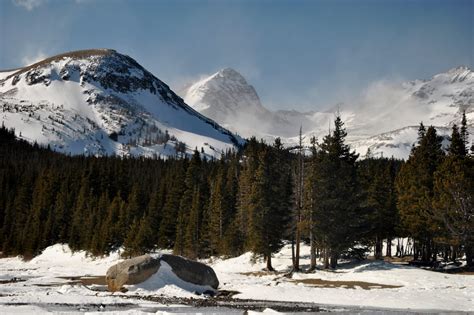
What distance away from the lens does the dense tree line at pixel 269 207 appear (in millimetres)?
42375

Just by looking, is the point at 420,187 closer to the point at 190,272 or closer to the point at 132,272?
the point at 190,272

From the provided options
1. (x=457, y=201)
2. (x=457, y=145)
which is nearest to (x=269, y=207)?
(x=457, y=201)

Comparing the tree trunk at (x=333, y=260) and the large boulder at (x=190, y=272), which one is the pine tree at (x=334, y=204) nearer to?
the tree trunk at (x=333, y=260)

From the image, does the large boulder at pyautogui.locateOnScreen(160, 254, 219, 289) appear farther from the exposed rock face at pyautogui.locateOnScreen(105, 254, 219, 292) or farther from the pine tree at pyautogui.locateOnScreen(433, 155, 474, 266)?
the pine tree at pyautogui.locateOnScreen(433, 155, 474, 266)

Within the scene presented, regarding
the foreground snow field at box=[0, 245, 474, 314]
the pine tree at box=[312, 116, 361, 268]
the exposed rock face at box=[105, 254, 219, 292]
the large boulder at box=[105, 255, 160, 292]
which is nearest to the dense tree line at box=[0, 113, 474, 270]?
the pine tree at box=[312, 116, 361, 268]

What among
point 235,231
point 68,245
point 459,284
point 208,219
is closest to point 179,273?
point 459,284

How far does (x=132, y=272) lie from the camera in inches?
1315

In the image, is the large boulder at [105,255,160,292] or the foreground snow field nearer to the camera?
the foreground snow field

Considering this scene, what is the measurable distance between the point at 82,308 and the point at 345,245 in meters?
25.7

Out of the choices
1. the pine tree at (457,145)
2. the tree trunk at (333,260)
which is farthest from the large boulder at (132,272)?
the pine tree at (457,145)

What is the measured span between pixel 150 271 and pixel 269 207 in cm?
1801

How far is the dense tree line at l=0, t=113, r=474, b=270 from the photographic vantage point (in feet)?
139

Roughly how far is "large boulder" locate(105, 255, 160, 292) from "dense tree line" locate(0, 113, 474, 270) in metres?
14.8

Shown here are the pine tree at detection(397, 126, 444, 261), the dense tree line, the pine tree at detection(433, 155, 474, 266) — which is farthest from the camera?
the pine tree at detection(397, 126, 444, 261)
